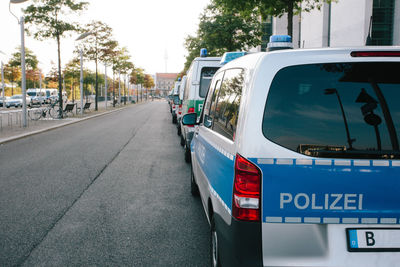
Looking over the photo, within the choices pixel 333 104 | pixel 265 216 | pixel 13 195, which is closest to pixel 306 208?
pixel 265 216

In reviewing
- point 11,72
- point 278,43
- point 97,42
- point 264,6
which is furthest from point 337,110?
point 11,72

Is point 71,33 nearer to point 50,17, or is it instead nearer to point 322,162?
point 50,17

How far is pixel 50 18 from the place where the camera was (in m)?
23.4

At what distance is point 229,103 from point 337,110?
3.24ft

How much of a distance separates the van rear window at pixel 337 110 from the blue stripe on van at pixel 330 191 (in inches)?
3.0

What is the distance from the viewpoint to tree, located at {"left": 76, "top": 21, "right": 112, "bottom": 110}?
36.9m

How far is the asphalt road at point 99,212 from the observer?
3885mm

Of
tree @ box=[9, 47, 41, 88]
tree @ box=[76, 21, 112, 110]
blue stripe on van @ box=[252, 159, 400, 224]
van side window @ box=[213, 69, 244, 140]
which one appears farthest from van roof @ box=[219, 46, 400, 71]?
tree @ box=[9, 47, 41, 88]

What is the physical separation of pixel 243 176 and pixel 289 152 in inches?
12.4

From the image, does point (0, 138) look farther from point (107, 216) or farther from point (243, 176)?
point (243, 176)

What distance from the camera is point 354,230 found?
2.34 m

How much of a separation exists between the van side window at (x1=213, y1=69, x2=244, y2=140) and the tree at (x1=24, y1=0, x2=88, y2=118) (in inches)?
855

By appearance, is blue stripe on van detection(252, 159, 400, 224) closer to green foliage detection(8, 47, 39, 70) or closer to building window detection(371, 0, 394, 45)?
building window detection(371, 0, 394, 45)

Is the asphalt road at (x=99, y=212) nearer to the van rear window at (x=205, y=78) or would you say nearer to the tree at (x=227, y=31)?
the van rear window at (x=205, y=78)
